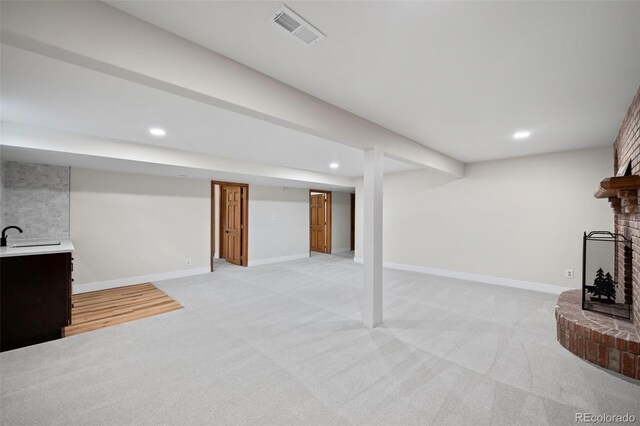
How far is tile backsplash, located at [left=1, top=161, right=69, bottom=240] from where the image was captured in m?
3.82

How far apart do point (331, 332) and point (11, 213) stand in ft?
16.0

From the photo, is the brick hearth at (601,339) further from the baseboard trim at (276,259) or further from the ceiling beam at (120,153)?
the baseboard trim at (276,259)

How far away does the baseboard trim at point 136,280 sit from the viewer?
4410 mm

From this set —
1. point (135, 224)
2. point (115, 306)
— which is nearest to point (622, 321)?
point (115, 306)

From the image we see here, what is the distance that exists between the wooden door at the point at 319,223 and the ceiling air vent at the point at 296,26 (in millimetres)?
7299

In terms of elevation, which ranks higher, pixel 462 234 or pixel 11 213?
pixel 11 213

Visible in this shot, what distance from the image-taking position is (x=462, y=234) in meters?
5.34

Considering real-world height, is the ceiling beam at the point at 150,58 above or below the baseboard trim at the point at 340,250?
above

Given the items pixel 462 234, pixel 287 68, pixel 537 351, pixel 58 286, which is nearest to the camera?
pixel 287 68

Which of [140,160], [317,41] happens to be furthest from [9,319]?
[317,41]

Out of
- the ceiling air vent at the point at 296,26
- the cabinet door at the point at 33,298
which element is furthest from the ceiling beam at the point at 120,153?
the ceiling air vent at the point at 296,26

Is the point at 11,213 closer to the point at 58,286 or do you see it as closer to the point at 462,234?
the point at 58,286

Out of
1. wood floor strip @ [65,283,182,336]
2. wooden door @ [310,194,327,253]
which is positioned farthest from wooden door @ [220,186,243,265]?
wooden door @ [310,194,327,253]

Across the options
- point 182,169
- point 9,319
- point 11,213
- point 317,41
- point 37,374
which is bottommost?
point 37,374
